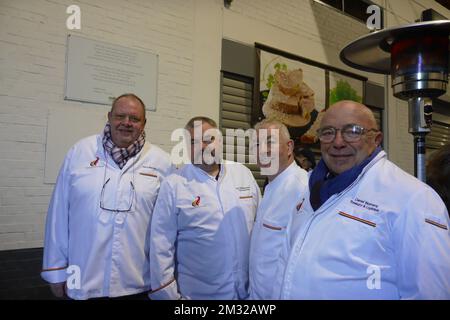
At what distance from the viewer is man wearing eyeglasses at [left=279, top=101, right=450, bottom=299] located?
3.59 feet

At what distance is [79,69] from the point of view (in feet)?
10.1

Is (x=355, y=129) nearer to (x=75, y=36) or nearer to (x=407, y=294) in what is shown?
(x=407, y=294)

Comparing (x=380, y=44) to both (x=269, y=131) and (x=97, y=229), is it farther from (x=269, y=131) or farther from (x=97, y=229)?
(x=97, y=229)

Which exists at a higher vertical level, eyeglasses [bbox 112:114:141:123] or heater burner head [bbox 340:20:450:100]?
heater burner head [bbox 340:20:450:100]

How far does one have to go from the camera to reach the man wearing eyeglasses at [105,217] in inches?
71.9

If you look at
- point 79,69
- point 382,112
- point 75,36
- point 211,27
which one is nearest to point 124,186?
point 79,69

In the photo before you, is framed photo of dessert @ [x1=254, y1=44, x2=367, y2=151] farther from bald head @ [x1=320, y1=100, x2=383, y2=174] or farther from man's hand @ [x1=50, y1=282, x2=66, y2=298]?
man's hand @ [x1=50, y1=282, x2=66, y2=298]

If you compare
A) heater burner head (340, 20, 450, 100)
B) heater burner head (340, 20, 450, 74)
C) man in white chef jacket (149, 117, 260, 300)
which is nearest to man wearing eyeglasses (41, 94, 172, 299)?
man in white chef jacket (149, 117, 260, 300)

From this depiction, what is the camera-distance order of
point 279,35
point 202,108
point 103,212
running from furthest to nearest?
point 279,35 < point 202,108 < point 103,212

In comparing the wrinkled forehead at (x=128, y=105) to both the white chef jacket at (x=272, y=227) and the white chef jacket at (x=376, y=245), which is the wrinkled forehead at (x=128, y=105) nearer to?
the white chef jacket at (x=272, y=227)

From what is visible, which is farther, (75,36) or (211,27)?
(211,27)

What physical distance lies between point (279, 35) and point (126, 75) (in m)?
2.39

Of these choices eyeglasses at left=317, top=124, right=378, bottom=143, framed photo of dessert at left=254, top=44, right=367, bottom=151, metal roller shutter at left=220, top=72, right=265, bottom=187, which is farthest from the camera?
framed photo of dessert at left=254, top=44, right=367, bottom=151
